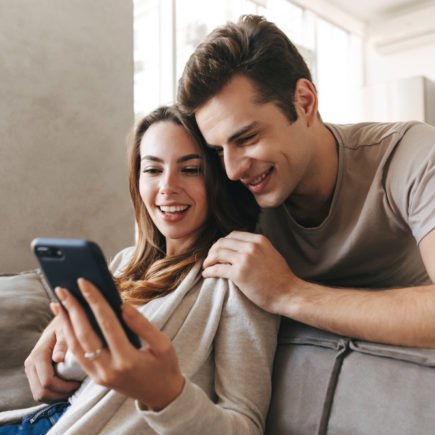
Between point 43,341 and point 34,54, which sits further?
point 34,54

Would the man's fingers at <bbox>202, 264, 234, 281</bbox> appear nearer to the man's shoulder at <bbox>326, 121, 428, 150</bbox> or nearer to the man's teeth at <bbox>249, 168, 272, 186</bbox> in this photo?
the man's teeth at <bbox>249, 168, 272, 186</bbox>

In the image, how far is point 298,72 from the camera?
1.35 m

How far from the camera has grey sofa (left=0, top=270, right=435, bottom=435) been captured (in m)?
0.82

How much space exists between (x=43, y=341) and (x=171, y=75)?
7.53 feet

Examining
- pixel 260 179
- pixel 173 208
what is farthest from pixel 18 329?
pixel 260 179

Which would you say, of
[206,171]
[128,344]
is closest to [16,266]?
[206,171]

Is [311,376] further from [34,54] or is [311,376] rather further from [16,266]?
[34,54]

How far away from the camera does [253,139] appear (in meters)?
1.24

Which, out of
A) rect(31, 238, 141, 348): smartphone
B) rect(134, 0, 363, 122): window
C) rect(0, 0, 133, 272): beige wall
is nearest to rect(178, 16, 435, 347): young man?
rect(31, 238, 141, 348): smartphone

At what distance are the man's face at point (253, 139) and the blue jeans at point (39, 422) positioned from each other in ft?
2.24

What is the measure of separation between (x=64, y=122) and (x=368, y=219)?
4.67ft

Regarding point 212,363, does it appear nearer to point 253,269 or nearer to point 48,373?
point 253,269

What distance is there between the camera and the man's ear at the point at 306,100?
4.39ft

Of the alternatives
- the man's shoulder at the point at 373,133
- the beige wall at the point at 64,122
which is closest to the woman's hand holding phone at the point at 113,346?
the man's shoulder at the point at 373,133
